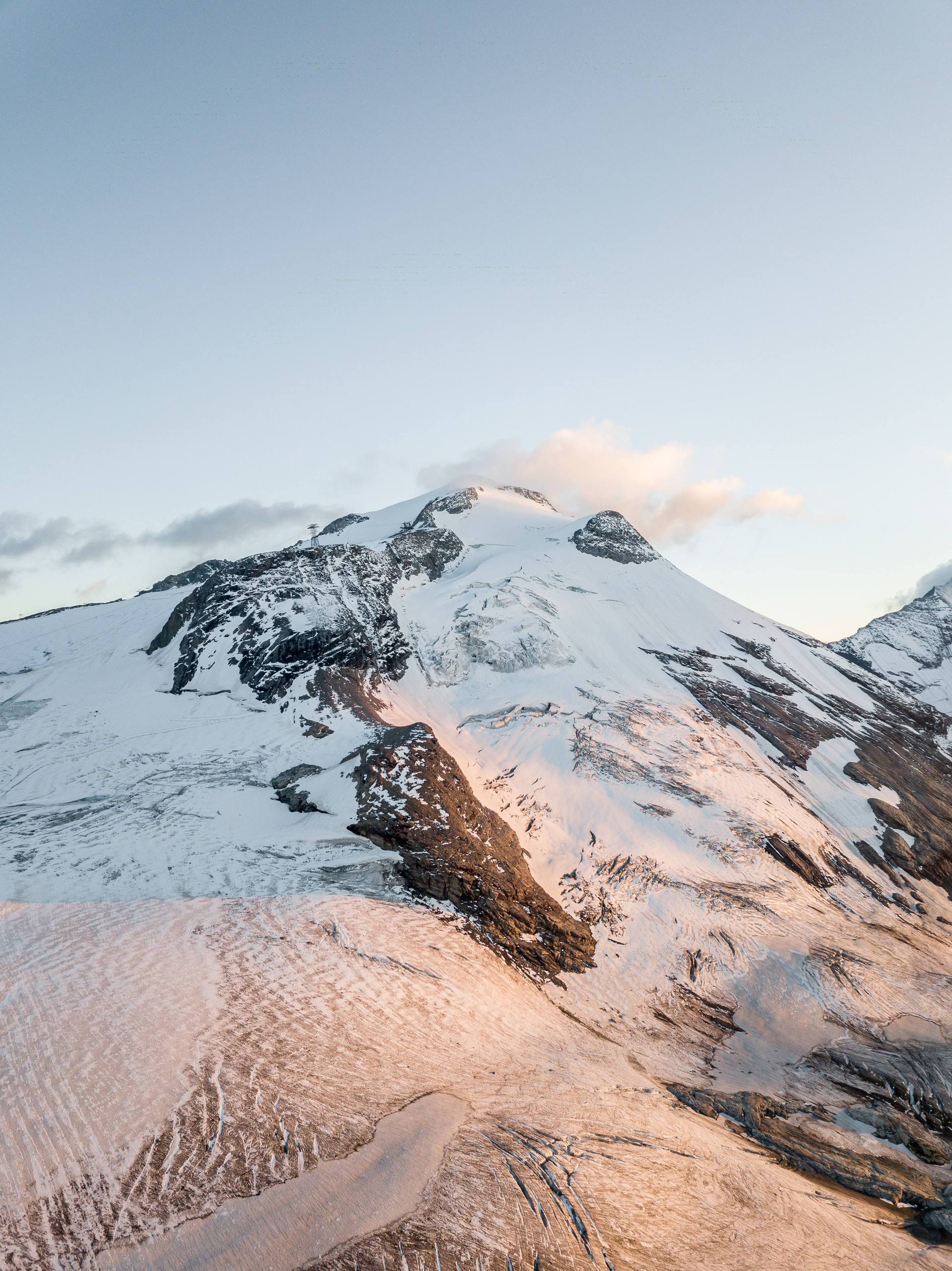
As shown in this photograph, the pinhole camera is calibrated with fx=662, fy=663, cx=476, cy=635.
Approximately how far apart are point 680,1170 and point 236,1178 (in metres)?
7.85

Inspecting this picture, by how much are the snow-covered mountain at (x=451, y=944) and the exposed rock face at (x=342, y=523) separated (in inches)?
1185

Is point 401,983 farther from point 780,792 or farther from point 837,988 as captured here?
point 780,792

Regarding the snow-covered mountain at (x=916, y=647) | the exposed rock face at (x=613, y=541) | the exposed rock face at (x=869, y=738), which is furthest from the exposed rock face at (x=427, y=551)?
the snow-covered mountain at (x=916, y=647)

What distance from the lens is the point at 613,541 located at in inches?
2589

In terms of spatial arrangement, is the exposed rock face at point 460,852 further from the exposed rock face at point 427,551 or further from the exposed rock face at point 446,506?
the exposed rock face at point 446,506

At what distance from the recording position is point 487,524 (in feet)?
232

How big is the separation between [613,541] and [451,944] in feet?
170

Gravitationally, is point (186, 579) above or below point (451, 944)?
above

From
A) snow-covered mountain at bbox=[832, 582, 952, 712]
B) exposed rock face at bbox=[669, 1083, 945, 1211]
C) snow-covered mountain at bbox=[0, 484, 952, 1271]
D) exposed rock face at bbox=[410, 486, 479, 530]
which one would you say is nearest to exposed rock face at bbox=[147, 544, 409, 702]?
snow-covered mountain at bbox=[0, 484, 952, 1271]

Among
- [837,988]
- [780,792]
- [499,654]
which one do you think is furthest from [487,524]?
[837,988]

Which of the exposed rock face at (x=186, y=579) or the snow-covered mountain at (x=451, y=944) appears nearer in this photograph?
the snow-covered mountain at (x=451, y=944)

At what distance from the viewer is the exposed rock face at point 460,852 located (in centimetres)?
2162

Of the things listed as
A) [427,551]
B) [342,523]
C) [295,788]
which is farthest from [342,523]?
[295,788]

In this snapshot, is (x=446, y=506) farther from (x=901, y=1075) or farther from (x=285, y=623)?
(x=901, y=1075)
